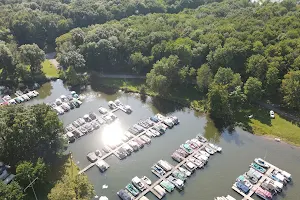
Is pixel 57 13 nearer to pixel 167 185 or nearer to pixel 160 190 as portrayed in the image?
pixel 167 185

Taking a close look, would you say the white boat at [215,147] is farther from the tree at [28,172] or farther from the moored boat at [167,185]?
the tree at [28,172]

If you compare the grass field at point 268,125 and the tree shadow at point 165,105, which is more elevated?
the grass field at point 268,125

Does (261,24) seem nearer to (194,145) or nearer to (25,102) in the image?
(194,145)

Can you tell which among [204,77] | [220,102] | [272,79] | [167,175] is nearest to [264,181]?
[167,175]

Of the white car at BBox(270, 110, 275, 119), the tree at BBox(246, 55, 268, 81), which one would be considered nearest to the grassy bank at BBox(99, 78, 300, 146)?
the white car at BBox(270, 110, 275, 119)

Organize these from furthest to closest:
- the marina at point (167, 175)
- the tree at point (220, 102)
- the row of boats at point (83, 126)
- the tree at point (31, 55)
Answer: the tree at point (31, 55)
the tree at point (220, 102)
the row of boats at point (83, 126)
the marina at point (167, 175)

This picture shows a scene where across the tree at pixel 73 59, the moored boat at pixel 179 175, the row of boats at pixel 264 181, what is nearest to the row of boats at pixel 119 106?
the tree at pixel 73 59

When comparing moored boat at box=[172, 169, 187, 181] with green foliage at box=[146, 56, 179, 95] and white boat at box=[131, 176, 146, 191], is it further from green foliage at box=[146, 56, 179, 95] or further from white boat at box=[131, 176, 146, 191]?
green foliage at box=[146, 56, 179, 95]
